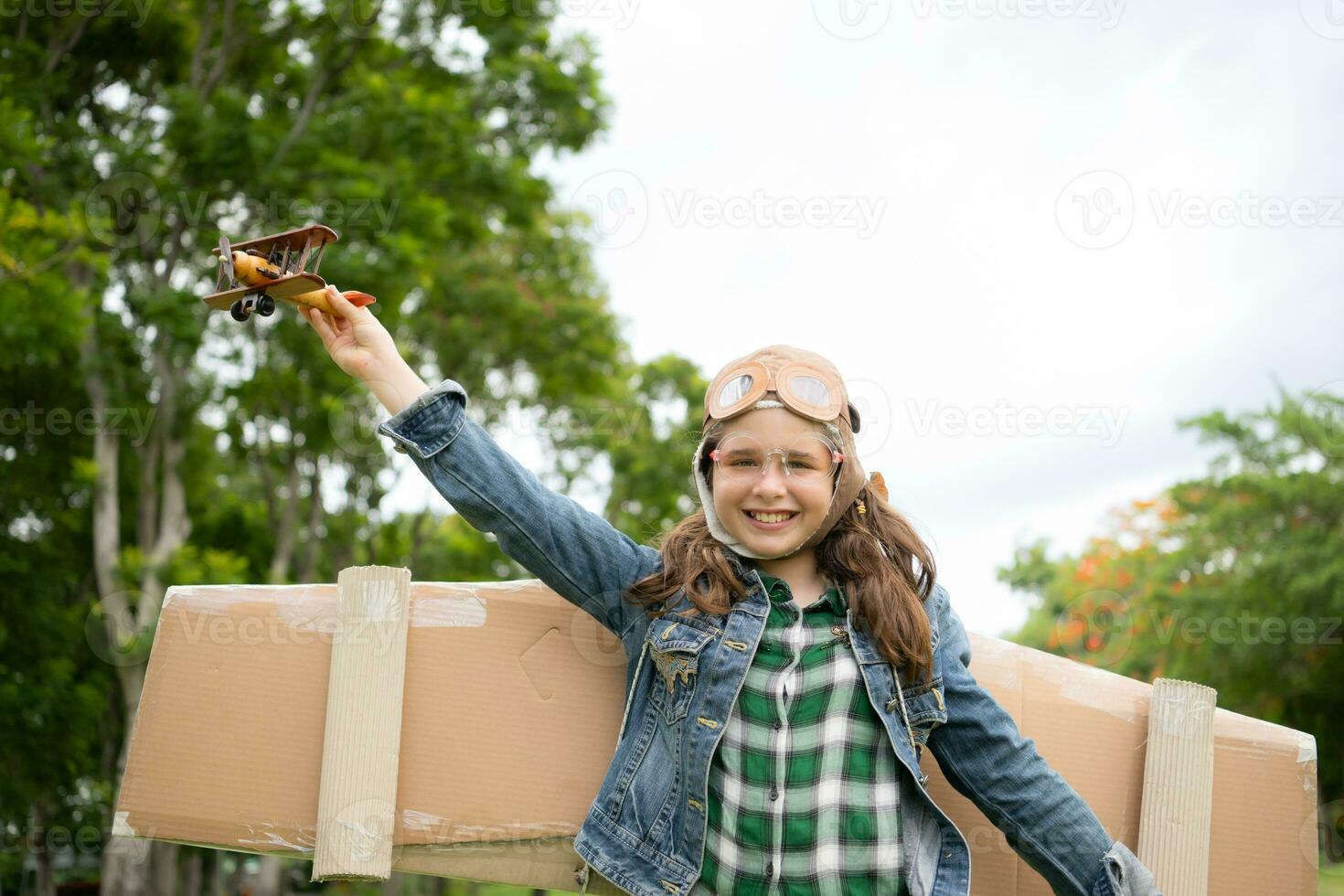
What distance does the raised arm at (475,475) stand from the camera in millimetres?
2318

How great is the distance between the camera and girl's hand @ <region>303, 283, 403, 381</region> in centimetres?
236

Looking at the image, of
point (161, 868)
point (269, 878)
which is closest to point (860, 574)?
point (269, 878)

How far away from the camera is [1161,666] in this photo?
1877cm

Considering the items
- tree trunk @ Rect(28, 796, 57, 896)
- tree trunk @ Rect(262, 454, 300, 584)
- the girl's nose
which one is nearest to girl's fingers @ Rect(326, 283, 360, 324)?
the girl's nose

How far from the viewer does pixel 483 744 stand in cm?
258

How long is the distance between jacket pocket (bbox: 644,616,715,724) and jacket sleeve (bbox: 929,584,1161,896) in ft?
1.66

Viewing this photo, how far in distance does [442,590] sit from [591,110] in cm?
1095

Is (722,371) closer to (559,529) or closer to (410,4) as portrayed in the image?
(559,529)

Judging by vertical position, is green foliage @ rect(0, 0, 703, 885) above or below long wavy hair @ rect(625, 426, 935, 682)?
above

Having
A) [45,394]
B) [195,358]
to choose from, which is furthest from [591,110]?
[45,394]

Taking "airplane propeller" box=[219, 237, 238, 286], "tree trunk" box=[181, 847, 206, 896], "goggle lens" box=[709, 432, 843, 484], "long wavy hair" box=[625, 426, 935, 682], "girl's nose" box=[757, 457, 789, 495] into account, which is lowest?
"tree trunk" box=[181, 847, 206, 896]

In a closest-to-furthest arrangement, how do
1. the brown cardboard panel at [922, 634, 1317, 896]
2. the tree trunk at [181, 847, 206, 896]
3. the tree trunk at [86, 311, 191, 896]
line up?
the brown cardboard panel at [922, 634, 1317, 896], the tree trunk at [86, 311, 191, 896], the tree trunk at [181, 847, 206, 896]

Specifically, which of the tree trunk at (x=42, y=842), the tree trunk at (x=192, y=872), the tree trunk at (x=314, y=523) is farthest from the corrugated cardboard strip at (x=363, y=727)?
the tree trunk at (x=192, y=872)

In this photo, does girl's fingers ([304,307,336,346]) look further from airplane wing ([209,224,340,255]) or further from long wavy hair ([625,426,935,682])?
long wavy hair ([625,426,935,682])
